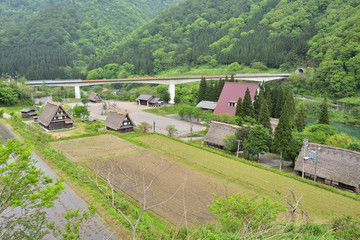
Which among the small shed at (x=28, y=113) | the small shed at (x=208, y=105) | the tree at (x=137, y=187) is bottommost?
the tree at (x=137, y=187)

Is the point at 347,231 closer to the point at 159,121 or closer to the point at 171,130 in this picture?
the point at 171,130

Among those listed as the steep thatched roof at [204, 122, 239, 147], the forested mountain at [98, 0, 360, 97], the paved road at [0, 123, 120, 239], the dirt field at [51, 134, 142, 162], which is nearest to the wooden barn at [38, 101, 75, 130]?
the dirt field at [51, 134, 142, 162]

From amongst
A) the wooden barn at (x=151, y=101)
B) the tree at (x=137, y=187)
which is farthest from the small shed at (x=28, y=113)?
the tree at (x=137, y=187)

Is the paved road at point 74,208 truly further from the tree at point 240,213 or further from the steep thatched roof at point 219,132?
the steep thatched roof at point 219,132

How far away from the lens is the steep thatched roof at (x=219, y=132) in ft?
89.6

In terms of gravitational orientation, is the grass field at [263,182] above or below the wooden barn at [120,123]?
below

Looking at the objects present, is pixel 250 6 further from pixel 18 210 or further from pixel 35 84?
pixel 18 210

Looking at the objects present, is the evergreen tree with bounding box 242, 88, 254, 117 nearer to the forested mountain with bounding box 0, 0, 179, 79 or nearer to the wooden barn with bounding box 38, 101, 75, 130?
the wooden barn with bounding box 38, 101, 75, 130

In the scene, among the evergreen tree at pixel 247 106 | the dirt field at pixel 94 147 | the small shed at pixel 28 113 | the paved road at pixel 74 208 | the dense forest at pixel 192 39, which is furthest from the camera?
the dense forest at pixel 192 39

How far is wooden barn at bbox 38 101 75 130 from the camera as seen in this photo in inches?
1355

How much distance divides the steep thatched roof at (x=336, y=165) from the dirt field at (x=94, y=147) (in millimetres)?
17689

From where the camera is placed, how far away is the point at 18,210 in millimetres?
13852

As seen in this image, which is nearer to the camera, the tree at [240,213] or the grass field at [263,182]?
the tree at [240,213]

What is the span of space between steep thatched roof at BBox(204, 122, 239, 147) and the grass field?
7.23ft
